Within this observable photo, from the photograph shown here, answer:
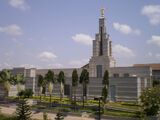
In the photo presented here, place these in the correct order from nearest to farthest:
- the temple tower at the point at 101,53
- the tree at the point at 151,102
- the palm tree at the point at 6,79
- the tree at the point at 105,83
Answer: the tree at the point at 151,102 < the tree at the point at 105,83 < the palm tree at the point at 6,79 < the temple tower at the point at 101,53

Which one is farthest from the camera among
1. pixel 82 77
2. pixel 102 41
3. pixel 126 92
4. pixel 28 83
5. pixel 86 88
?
pixel 28 83

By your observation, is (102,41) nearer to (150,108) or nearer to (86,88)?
(86,88)

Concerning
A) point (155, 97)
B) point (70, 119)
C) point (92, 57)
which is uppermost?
point (92, 57)

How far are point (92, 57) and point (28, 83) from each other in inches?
1517

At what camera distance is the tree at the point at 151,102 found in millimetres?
67000

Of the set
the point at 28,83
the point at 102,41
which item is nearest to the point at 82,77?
the point at 102,41

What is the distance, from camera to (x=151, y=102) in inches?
2672

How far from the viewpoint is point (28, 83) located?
146 metres

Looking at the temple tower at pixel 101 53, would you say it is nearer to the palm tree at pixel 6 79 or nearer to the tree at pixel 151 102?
the palm tree at pixel 6 79

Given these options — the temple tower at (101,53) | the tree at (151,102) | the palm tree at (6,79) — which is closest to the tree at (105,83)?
the tree at (151,102)

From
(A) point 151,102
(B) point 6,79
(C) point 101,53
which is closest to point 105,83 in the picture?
(A) point 151,102

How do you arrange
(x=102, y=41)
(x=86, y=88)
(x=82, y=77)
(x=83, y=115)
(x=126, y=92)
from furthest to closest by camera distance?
(x=102, y=41)
(x=86, y=88)
(x=126, y=92)
(x=82, y=77)
(x=83, y=115)

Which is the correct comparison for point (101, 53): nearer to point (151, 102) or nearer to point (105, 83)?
point (105, 83)

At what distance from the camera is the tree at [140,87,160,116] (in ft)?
220
